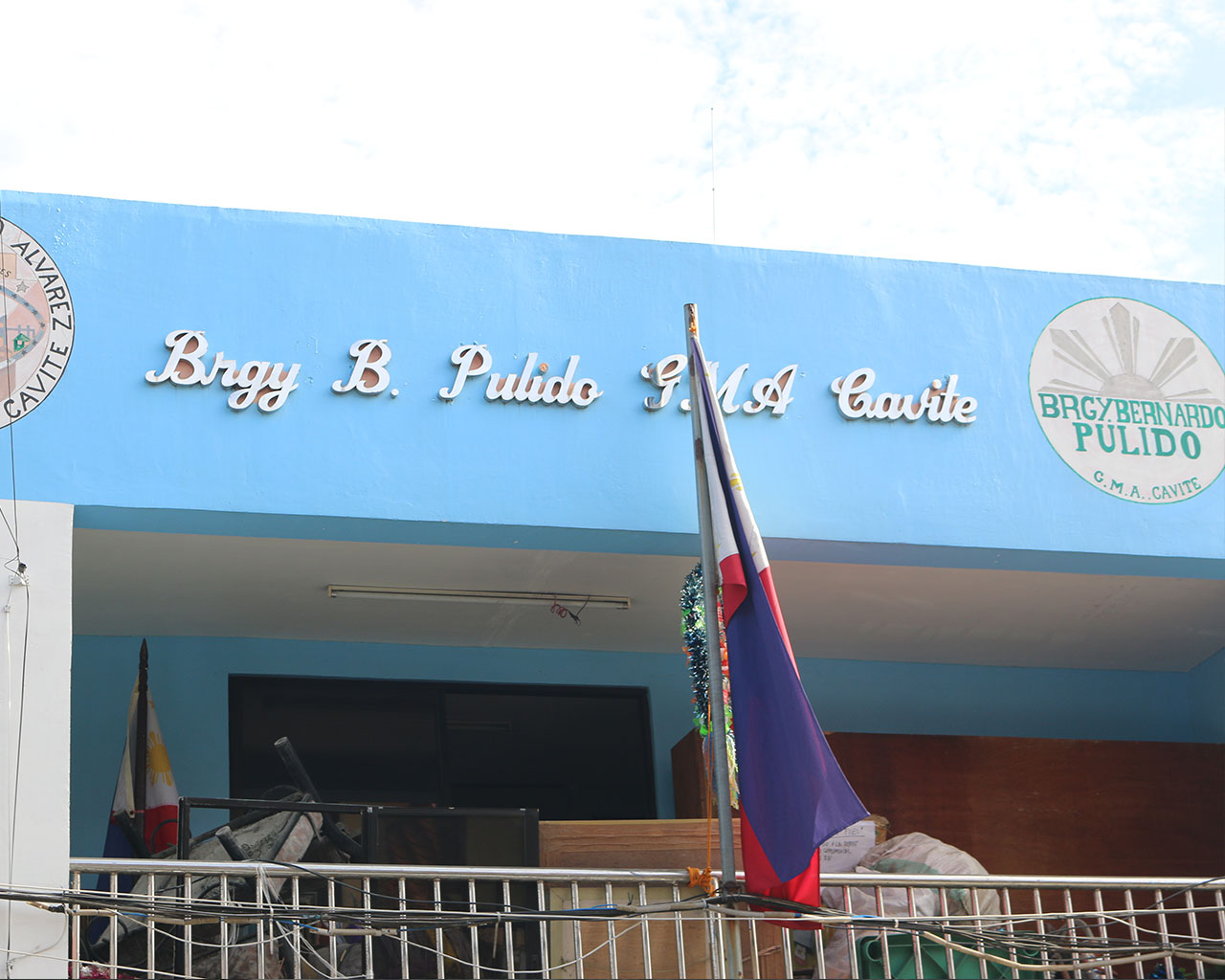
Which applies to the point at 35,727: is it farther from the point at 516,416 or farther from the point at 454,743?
the point at 454,743

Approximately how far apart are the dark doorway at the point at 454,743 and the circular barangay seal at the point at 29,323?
254 centimetres

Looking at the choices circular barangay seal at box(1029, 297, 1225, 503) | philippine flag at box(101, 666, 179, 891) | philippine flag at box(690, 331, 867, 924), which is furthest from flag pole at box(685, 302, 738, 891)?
philippine flag at box(101, 666, 179, 891)

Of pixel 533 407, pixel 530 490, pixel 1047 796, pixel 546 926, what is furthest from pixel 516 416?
pixel 1047 796

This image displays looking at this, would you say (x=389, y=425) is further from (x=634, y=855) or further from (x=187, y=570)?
(x=634, y=855)

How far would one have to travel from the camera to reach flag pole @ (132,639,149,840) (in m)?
8.16

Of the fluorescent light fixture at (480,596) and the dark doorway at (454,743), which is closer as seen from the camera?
the fluorescent light fixture at (480,596)

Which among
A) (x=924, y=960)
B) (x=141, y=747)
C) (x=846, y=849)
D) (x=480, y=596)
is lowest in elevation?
(x=924, y=960)

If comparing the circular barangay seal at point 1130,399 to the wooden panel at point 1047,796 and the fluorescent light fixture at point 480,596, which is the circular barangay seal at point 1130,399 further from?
the fluorescent light fixture at point 480,596

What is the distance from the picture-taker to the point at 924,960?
746 centimetres

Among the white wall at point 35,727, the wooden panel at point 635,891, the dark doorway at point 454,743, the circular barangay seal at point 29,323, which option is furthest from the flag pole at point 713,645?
the circular barangay seal at point 29,323

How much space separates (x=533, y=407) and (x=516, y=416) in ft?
0.31

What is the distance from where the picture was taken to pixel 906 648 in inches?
383

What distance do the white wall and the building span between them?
0.05ft

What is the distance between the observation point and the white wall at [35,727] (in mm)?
6207
